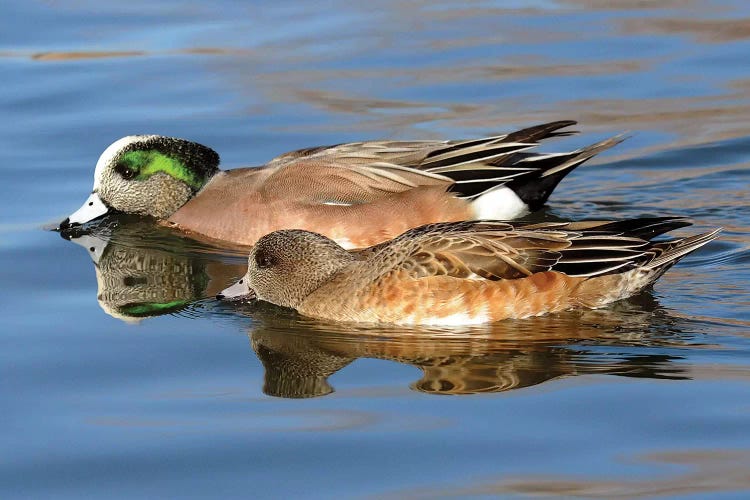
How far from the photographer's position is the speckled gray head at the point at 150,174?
29.6 feet

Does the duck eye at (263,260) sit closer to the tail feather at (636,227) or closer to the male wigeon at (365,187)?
the male wigeon at (365,187)

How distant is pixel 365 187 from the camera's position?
8539 millimetres

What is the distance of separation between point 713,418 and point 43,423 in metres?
2.56

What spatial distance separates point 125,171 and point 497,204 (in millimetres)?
2348

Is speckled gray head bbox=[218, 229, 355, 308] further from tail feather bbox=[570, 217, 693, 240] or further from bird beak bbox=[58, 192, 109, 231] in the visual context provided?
bird beak bbox=[58, 192, 109, 231]

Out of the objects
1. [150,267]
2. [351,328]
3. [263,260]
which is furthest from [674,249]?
[150,267]

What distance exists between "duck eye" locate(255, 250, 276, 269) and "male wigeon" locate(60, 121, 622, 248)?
3.89 feet

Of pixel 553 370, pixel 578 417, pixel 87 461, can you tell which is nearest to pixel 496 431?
pixel 578 417

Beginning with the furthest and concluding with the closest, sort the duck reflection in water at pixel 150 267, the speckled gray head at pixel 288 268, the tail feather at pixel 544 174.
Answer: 1. the tail feather at pixel 544 174
2. the duck reflection in water at pixel 150 267
3. the speckled gray head at pixel 288 268

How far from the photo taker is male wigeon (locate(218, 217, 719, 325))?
6.85 meters

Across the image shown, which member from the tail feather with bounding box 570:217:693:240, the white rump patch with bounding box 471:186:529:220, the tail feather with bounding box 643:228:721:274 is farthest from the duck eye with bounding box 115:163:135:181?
the tail feather with bounding box 643:228:721:274

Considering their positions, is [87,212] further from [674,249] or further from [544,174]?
[674,249]

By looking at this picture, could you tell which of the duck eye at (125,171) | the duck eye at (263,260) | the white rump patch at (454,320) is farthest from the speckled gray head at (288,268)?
the duck eye at (125,171)

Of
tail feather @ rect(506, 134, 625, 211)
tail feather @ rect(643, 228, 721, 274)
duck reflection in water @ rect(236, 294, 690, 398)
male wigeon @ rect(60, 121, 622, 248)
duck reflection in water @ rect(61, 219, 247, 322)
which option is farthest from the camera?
tail feather @ rect(506, 134, 625, 211)
